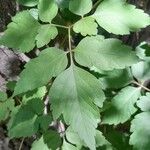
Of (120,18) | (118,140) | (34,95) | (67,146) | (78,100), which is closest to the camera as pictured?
(78,100)

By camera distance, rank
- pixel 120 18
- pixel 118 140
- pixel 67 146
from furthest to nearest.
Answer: pixel 118 140 → pixel 67 146 → pixel 120 18

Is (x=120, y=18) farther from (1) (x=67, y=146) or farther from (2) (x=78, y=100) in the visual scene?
(1) (x=67, y=146)

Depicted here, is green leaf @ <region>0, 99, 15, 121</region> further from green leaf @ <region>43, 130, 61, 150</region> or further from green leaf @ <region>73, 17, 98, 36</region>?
green leaf @ <region>73, 17, 98, 36</region>

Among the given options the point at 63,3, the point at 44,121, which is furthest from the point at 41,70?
the point at 63,3

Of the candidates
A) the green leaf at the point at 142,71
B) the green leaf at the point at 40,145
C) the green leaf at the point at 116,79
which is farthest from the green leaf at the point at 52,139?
the green leaf at the point at 142,71

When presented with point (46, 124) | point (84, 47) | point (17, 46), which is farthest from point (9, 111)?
point (84, 47)

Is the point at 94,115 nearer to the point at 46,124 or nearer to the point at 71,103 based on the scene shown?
the point at 71,103

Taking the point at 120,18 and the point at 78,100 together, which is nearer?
the point at 78,100

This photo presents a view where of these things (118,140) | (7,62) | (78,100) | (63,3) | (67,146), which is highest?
(63,3)
